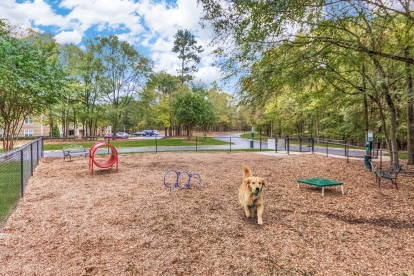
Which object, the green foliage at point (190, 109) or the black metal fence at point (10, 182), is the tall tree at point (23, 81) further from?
the green foliage at point (190, 109)

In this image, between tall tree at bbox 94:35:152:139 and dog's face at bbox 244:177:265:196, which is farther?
tall tree at bbox 94:35:152:139

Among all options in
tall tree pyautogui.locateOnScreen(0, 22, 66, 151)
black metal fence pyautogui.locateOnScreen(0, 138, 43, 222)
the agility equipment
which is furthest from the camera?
tall tree pyautogui.locateOnScreen(0, 22, 66, 151)

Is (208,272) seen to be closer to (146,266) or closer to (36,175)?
(146,266)

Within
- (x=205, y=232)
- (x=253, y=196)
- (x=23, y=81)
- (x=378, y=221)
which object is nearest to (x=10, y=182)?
(x=23, y=81)

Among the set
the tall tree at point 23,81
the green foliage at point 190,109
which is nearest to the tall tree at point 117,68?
the green foliage at point 190,109

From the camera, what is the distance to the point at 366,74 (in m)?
10.2

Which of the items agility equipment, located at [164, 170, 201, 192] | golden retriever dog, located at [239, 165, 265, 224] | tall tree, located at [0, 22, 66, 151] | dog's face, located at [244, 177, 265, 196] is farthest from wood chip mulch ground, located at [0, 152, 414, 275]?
tall tree, located at [0, 22, 66, 151]

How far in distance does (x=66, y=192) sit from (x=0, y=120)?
8.26 m

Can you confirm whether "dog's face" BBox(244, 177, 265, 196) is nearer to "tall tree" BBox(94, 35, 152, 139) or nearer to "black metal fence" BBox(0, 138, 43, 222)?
"black metal fence" BBox(0, 138, 43, 222)

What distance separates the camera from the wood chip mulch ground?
3.25m

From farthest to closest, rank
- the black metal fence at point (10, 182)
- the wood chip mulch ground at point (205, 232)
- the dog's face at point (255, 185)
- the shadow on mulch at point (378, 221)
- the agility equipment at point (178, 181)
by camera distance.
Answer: the agility equipment at point (178, 181) → the black metal fence at point (10, 182) → the shadow on mulch at point (378, 221) → the dog's face at point (255, 185) → the wood chip mulch ground at point (205, 232)

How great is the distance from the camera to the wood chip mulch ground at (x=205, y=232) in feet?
10.7

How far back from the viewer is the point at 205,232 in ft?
14.0

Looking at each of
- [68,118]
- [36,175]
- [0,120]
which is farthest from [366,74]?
[68,118]
